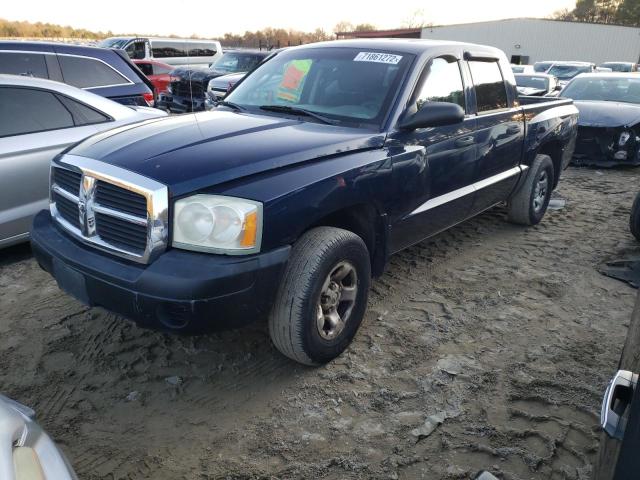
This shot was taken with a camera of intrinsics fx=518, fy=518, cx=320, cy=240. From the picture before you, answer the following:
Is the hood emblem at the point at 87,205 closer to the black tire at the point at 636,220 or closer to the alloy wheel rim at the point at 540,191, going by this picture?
the alloy wheel rim at the point at 540,191

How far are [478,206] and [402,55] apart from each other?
4.99 feet

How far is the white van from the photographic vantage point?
680 inches

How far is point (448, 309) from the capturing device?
12.2 feet

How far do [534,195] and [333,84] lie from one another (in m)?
2.89

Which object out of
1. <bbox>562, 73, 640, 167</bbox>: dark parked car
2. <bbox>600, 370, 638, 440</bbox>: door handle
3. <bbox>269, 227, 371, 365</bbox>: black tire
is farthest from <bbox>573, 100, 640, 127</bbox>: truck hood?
<bbox>600, 370, 638, 440</bbox>: door handle

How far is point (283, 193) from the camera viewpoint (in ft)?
8.16

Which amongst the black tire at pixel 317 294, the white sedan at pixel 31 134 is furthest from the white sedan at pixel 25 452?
the white sedan at pixel 31 134

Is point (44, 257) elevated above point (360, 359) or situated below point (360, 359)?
above

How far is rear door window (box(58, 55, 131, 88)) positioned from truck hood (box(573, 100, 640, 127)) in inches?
274

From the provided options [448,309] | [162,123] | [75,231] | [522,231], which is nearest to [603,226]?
[522,231]

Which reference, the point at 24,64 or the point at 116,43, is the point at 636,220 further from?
the point at 116,43

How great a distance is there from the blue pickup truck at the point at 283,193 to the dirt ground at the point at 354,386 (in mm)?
363

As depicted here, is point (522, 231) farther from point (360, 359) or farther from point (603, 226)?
point (360, 359)

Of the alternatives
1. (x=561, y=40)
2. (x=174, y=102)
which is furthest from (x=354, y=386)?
(x=561, y=40)
